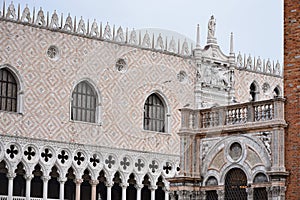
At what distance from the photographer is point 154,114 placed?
30031mm

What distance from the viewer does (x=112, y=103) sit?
28.3 m

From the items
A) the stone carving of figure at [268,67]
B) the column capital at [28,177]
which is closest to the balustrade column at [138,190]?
the column capital at [28,177]

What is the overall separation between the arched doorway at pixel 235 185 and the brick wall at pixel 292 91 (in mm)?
1317

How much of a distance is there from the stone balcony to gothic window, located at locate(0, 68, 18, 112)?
919cm

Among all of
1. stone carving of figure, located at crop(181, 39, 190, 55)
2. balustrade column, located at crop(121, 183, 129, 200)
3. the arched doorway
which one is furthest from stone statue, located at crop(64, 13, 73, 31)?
the arched doorway

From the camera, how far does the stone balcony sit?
1659cm

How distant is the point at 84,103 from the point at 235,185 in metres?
11.6

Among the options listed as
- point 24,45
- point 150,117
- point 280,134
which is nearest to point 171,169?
point 150,117

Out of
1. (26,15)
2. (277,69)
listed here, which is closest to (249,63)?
(277,69)

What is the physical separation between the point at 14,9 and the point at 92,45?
134 inches

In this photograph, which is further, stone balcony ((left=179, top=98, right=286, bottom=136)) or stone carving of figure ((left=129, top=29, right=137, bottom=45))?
stone carving of figure ((left=129, top=29, right=137, bottom=45))

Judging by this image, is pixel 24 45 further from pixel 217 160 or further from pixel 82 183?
pixel 217 160

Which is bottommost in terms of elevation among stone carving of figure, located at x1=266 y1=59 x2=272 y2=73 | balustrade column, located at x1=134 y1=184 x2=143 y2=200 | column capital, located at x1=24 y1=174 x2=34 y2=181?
balustrade column, located at x1=134 y1=184 x2=143 y2=200

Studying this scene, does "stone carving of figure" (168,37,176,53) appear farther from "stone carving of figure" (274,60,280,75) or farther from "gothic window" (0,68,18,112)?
"gothic window" (0,68,18,112)
